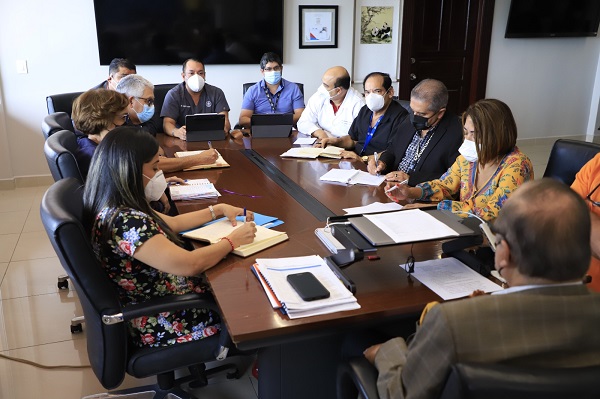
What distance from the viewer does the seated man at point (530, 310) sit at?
3.19ft

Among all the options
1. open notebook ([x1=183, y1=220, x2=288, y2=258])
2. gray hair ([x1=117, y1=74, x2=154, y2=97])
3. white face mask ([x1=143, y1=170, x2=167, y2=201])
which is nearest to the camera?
open notebook ([x1=183, y1=220, x2=288, y2=258])

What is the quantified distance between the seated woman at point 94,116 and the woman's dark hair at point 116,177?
2.69 feet

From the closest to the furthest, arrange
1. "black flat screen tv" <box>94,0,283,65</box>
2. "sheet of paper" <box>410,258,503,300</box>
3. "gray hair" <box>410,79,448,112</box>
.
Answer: "sheet of paper" <box>410,258,503,300</box>
"gray hair" <box>410,79,448,112</box>
"black flat screen tv" <box>94,0,283,65</box>

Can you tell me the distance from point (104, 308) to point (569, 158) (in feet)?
6.28

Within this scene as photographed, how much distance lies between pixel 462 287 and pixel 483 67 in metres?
5.49

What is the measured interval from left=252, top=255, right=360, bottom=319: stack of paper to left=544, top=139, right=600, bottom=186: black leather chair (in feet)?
4.07

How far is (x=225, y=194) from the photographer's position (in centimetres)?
246

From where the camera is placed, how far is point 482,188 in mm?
2193

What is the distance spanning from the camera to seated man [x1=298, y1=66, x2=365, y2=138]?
395cm

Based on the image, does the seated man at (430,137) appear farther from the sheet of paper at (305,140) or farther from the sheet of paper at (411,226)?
the sheet of paper at (411,226)

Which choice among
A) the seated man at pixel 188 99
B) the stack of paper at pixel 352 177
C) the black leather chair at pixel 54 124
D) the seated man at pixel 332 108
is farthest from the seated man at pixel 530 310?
the seated man at pixel 188 99

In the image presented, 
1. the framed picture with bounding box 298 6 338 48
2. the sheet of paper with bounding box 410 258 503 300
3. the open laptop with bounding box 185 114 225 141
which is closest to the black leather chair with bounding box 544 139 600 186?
the sheet of paper with bounding box 410 258 503 300

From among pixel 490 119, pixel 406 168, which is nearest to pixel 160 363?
pixel 490 119

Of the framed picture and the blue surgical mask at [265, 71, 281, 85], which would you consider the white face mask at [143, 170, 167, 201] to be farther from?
the framed picture
